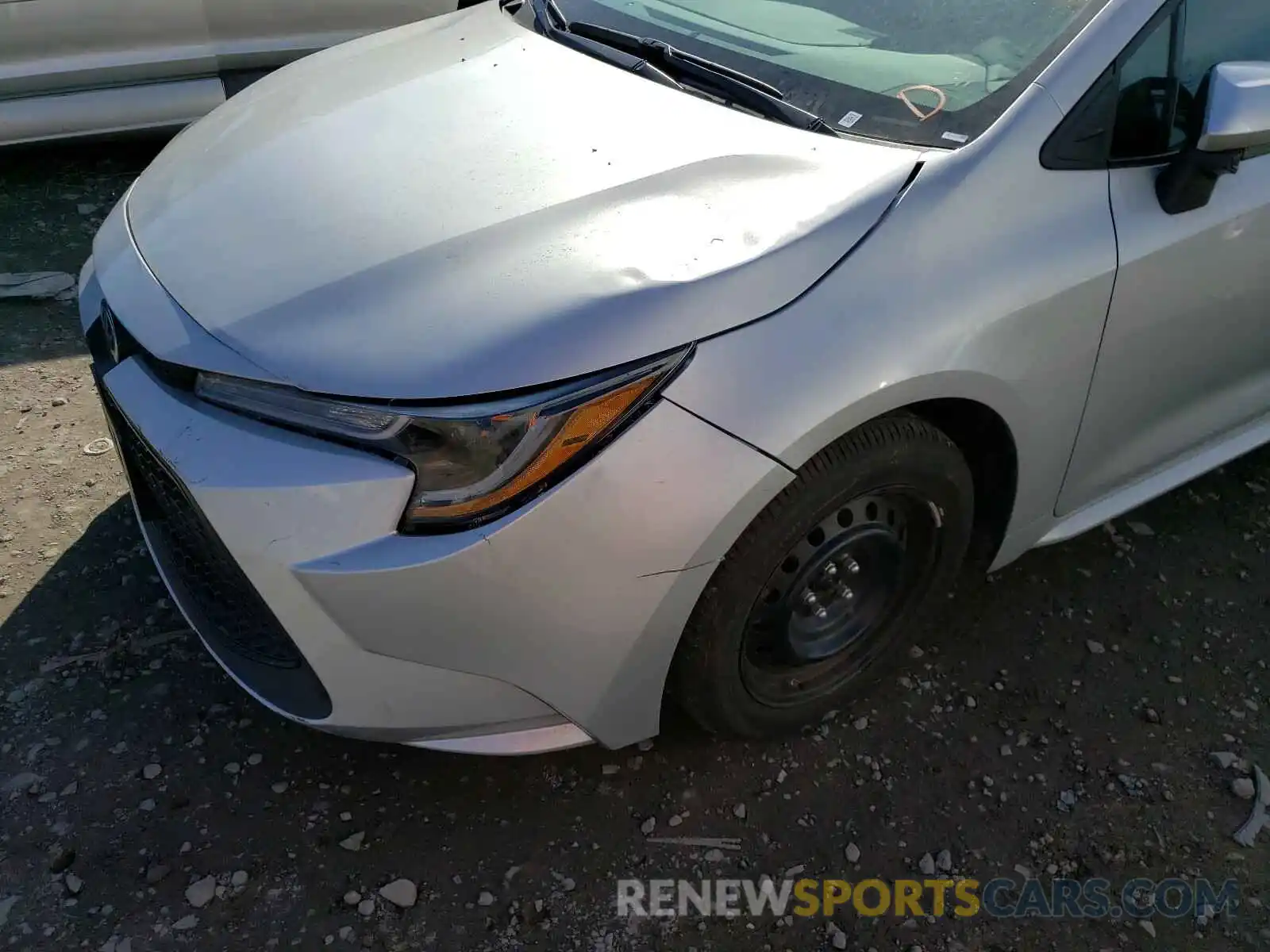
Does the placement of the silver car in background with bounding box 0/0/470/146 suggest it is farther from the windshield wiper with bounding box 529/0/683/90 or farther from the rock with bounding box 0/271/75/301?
the windshield wiper with bounding box 529/0/683/90

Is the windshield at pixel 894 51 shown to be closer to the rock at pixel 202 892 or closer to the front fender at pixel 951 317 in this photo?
the front fender at pixel 951 317

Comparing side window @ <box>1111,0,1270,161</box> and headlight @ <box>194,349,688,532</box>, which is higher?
side window @ <box>1111,0,1270,161</box>

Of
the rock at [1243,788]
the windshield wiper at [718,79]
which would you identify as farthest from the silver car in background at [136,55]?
the rock at [1243,788]

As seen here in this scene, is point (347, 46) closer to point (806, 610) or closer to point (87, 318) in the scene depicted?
point (87, 318)

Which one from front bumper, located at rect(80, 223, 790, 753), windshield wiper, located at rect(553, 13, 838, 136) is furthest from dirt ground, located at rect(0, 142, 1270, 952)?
windshield wiper, located at rect(553, 13, 838, 136)

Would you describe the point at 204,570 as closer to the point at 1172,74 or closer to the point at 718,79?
the point at 718,79

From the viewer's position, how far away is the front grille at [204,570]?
1751 mm

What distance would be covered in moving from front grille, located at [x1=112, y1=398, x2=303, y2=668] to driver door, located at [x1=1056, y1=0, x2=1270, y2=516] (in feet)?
5.42

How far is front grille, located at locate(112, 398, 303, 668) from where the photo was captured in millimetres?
1751

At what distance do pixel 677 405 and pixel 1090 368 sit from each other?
949 millimetres

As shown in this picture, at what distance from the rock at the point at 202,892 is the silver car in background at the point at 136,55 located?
3.42 meters

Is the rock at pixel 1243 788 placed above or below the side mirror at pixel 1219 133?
below

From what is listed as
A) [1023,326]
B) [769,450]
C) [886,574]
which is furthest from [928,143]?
[886,574]

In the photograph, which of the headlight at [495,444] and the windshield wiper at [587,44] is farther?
→ the windshield wiper at [587,44]
